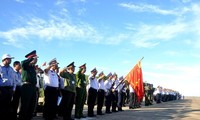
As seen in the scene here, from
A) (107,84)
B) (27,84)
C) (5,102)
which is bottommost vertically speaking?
(5,102)

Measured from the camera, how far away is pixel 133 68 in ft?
74.9

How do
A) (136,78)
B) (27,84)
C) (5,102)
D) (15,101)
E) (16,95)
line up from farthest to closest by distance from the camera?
1. (136,78)
2. (16,95)
3. (15,101)
4. (27,84)
5. (5,102)

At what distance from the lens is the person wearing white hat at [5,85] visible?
10656 millimetres

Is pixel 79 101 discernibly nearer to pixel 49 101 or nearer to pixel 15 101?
pixel 49 101

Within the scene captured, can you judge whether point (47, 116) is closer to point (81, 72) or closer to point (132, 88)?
point (81, 72)

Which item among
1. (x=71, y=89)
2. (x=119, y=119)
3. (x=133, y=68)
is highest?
(x=133, y=68)

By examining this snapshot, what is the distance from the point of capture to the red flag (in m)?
22.8

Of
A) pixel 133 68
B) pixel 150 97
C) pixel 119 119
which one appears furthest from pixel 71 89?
pixel 150 97

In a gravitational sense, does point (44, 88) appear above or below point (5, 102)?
above

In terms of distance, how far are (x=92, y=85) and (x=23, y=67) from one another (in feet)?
17.6

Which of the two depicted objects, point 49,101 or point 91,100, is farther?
point 91,100

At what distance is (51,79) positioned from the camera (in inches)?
487

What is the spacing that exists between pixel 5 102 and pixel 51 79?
6.76 ft

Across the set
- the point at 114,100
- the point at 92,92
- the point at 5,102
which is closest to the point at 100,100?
the point at 92,92
